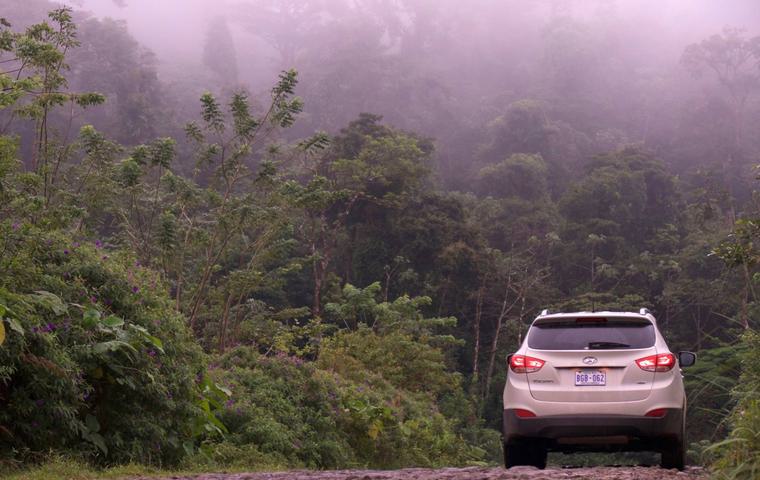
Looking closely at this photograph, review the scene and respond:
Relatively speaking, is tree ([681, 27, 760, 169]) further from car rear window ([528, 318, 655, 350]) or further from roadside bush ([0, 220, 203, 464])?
roadside bush ([0, 220, 203, 464])

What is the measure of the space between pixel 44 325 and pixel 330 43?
262ft

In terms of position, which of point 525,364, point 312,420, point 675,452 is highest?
point 525,364

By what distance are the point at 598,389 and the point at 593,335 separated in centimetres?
54

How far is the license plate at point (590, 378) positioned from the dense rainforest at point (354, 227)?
3.37 ft

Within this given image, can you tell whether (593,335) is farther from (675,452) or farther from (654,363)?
(675,452)

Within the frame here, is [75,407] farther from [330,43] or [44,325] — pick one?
[330,43]

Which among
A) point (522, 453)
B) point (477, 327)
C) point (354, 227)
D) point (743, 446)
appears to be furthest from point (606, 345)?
point (354, 227)

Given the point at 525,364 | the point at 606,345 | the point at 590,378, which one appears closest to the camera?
the point at 590,378

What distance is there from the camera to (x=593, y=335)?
8.87 m

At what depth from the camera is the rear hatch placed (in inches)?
337

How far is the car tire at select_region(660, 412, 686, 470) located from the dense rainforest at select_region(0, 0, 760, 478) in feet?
2.03

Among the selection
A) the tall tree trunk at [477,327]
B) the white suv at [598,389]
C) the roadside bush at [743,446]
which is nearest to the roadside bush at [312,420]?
the white suv at [598,389]

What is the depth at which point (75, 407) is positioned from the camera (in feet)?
26.7

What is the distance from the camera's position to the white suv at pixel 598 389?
852cm
